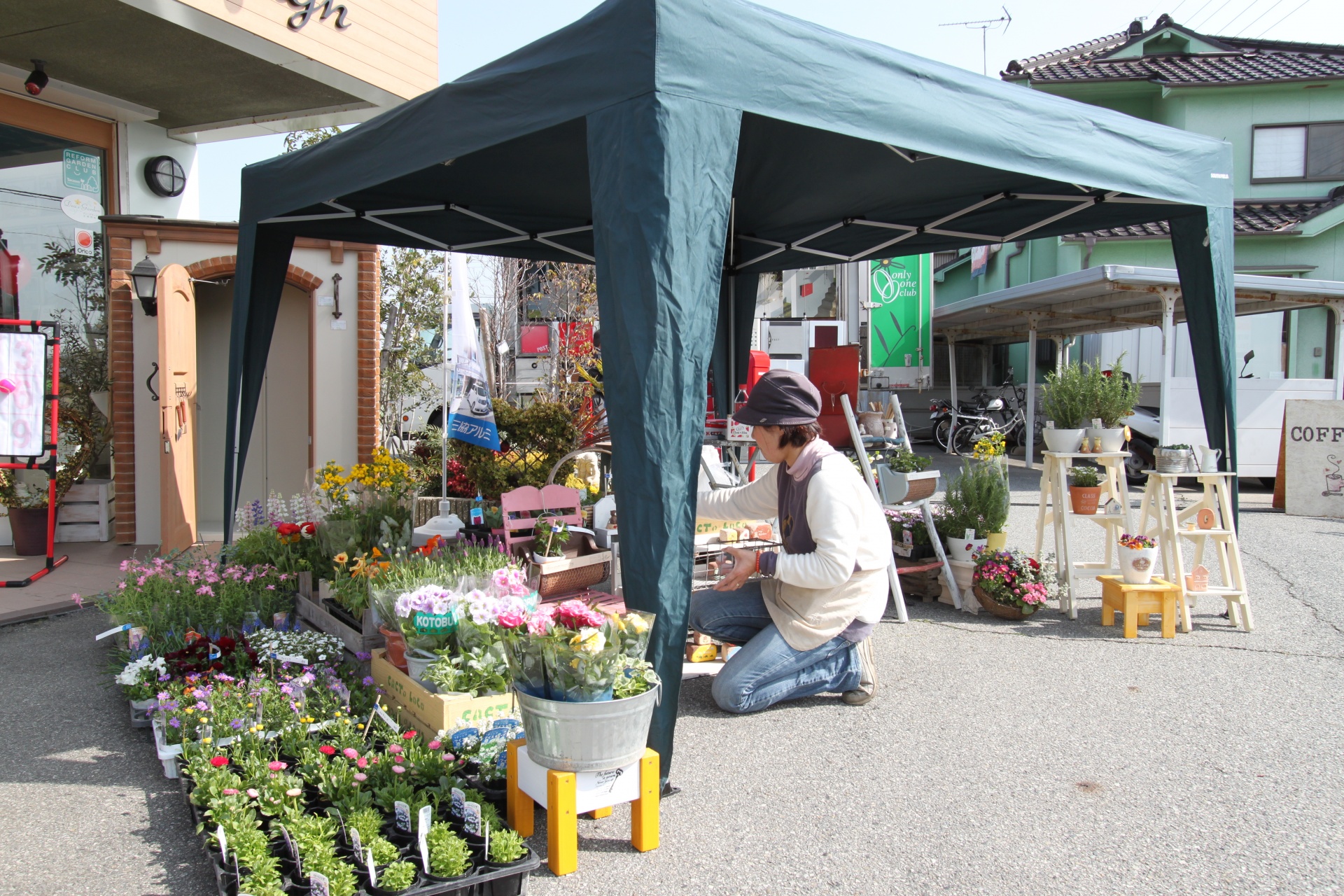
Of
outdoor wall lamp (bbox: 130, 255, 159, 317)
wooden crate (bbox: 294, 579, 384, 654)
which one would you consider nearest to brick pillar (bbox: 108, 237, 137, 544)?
outdoor wall lamp (bbox: 130, 255, 159, 317)

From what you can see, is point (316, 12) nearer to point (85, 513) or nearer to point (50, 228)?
point (50, 228)

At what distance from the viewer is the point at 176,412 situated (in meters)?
6.48

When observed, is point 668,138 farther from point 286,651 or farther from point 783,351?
point 783,351

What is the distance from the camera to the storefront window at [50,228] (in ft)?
23.1

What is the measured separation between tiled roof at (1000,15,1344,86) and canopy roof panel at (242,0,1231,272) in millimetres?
12488

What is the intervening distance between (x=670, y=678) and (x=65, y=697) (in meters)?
2.90

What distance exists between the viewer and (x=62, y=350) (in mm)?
7434

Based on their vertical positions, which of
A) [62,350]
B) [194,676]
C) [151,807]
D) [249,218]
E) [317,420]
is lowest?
[151,807]

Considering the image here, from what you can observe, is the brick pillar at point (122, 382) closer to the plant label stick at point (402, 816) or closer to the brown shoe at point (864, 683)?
the plant label stick at point (402, 816)

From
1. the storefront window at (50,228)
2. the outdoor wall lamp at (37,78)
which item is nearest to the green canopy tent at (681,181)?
the outdoor wall lamp at (37,78)

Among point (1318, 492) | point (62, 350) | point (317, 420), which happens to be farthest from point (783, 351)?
point (62, 350)

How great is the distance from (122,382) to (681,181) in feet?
20.5

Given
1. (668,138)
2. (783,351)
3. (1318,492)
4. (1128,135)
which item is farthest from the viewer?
(783,351)

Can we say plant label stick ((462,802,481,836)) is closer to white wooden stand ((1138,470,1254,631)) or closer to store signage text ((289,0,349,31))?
white wooden stand ((1138,470,1254,631))
